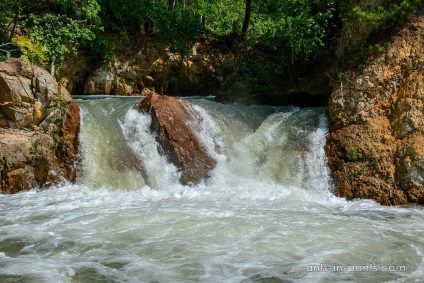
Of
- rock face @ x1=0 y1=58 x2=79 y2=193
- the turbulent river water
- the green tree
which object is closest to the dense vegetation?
the green tree

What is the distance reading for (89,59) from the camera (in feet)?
53.3

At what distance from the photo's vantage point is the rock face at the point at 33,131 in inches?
317

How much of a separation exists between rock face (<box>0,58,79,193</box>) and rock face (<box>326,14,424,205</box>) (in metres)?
5.91

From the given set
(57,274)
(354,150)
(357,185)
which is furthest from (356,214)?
(57,274)

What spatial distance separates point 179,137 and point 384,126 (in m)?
4.53

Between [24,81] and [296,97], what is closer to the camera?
[24,81]

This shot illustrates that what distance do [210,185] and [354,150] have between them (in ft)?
10.6

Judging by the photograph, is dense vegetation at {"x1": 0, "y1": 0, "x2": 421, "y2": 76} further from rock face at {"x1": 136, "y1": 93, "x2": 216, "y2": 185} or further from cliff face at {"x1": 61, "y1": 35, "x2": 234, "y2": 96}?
rock face at {"x1": 136, "y1": 93, "x2": 216, "y2": 185}

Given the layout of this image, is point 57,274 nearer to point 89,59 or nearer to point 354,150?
point 354,150

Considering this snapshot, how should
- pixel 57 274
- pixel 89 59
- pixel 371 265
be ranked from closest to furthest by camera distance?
pixel 57 274 < pixel 371 265 < pixel 89 59

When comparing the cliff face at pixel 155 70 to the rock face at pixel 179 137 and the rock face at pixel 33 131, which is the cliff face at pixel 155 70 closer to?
the rock face at pixel 179 137

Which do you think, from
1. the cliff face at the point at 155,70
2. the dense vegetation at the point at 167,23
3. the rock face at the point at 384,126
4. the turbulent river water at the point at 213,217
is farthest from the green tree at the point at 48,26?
the rock face at the point at 384,126

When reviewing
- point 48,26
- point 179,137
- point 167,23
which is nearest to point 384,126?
point 179,137

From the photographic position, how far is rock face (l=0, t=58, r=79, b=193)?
806 cm
